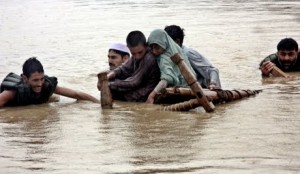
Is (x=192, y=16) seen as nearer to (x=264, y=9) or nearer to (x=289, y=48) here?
(x=264, y=9)

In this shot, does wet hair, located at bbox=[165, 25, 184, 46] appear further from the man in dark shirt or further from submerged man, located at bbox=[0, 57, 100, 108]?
submerged man, located at bbox=[0, 57, 100, 108]

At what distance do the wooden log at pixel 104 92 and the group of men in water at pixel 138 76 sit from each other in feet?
0.27

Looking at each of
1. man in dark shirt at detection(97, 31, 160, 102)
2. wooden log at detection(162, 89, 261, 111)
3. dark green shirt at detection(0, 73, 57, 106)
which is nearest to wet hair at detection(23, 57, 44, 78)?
dark green shirt at detection(0, 73, 57, 106)

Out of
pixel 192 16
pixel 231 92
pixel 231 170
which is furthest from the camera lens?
pixel 192 16

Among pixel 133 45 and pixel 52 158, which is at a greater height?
pixel 133 45

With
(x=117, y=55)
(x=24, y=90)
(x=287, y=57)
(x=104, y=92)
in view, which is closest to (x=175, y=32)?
(x=117, y=55)

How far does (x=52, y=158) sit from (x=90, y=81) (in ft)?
16.8

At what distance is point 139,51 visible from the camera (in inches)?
316

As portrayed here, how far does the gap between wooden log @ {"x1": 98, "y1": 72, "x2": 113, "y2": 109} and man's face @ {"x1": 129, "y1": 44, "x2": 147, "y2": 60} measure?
25.3 inches

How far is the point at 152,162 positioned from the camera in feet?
16.3

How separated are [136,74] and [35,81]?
1.18m

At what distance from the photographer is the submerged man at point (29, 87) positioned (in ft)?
25.5

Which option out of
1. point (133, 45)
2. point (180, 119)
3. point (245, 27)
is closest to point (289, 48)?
point (133, 45)

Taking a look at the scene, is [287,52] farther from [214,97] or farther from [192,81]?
[192,81]
